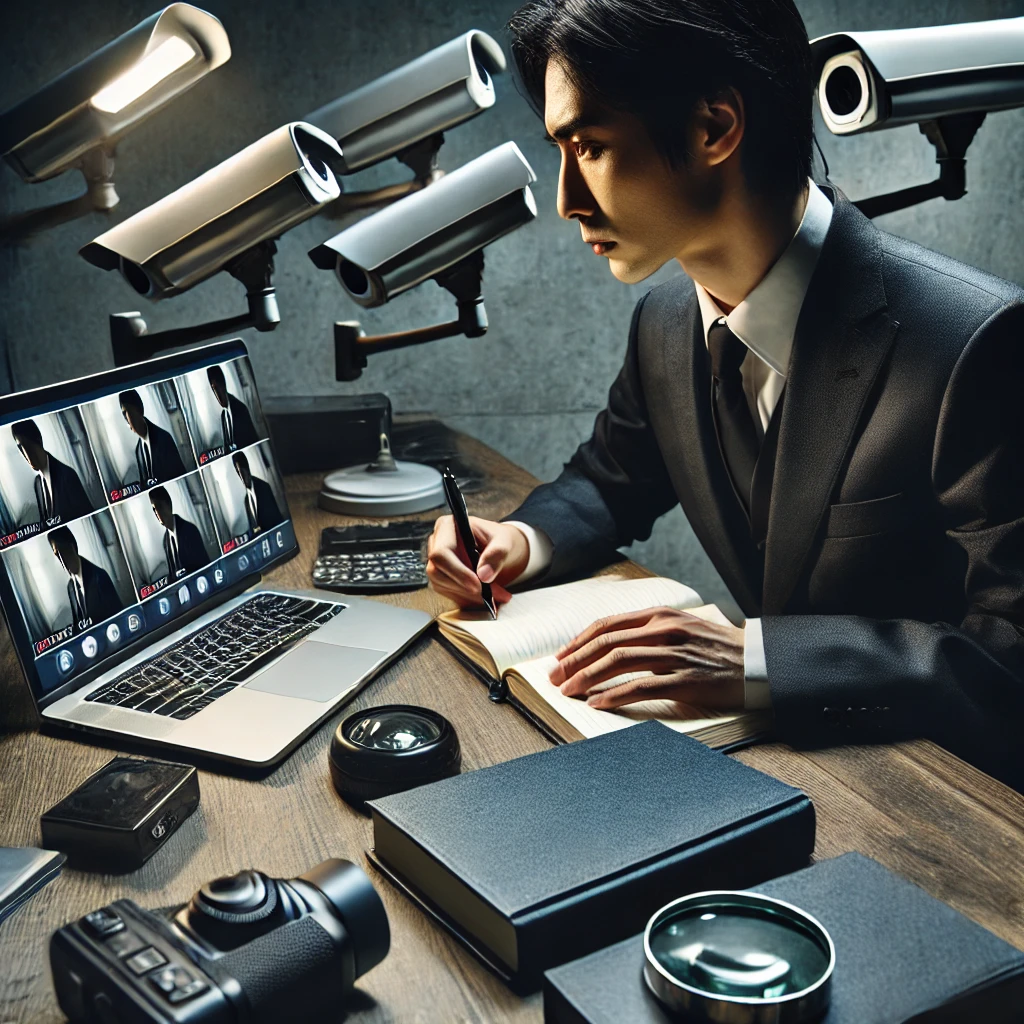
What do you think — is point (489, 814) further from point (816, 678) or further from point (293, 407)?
point (293, 407)

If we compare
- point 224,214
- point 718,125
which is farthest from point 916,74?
point 224,214

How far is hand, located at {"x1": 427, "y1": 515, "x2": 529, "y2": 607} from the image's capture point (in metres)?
1.18

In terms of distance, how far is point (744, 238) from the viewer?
123cm

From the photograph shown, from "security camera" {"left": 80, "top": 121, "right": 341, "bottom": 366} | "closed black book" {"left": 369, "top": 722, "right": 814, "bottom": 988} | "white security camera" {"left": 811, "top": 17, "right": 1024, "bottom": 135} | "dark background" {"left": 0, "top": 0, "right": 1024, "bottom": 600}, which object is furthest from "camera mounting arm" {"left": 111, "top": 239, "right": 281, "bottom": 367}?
"closed black book" {"left": 369, "top": 722, "right": 814, "bottom": 988}

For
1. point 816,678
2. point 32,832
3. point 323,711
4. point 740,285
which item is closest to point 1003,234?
point 740,285

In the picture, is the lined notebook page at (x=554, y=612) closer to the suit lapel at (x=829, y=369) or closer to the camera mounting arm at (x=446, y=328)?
the suit lapel at (x=829, y=369)

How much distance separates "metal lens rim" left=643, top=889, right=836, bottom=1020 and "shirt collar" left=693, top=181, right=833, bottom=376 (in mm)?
800

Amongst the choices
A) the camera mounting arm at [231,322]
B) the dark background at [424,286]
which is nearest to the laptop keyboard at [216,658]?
the camera mounting arm at [231,322]

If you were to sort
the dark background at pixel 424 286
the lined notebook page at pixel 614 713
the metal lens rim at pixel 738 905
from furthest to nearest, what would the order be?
1. the dark background at pixel 424 286
2. the lined notebook page at pixel 614 713
3. the metal lens rim at pixel 738 905

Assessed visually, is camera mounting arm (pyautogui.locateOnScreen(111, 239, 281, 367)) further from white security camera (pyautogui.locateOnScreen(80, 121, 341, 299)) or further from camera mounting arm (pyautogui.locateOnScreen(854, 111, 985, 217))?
camera mounting arm (pyautogui.locateOnScreen(854, 111, 985, 217))

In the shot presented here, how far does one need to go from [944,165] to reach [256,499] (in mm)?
1137

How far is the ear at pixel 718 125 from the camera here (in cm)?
118

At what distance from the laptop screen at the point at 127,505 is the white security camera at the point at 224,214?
134 millimetres

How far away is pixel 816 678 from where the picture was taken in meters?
0.91
